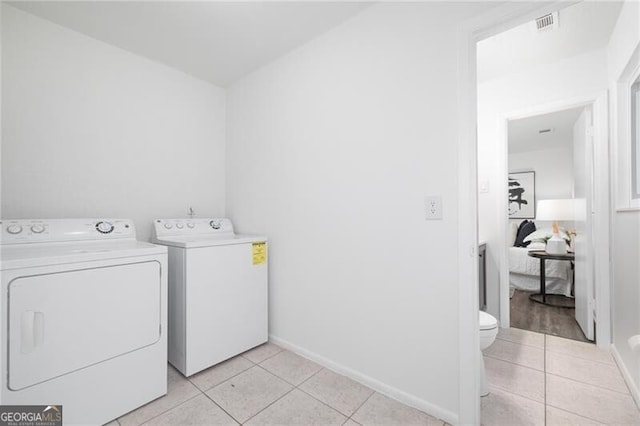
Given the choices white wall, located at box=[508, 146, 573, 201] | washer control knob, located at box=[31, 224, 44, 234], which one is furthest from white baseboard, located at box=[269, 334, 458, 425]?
white wall, located at box=[508, 146, 573, 201]

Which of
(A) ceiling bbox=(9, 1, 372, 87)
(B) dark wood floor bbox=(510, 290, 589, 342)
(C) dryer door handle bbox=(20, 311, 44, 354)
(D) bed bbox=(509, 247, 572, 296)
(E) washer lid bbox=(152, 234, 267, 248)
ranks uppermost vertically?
(A) ceiling bbox=(9, 1, 372, 87)

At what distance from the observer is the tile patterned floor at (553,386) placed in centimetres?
141

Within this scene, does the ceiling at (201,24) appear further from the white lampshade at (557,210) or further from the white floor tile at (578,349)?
the white lampshade at (557,210)

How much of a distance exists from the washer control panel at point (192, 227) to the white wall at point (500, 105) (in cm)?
243

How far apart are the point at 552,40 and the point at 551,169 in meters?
3.91

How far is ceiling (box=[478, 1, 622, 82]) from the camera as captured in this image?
177 cm

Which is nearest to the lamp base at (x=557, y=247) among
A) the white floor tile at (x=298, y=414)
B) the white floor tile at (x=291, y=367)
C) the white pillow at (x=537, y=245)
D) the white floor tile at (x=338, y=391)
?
the white pillow at (x=537, y=245)

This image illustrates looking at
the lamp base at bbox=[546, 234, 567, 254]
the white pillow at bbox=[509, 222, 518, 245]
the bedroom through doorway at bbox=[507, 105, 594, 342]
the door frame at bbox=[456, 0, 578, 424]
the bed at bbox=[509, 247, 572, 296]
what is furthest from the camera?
the white pillow at bbox=[509, 222, 518, 245]

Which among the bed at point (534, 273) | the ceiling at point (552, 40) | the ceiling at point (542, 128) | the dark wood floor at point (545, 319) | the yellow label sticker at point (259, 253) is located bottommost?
the dark wood floor at point (545, 319)

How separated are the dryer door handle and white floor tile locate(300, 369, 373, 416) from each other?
4.21 feet

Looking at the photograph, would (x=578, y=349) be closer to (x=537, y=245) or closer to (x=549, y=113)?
(x=549, y=113)

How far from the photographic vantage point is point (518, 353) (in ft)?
6.81

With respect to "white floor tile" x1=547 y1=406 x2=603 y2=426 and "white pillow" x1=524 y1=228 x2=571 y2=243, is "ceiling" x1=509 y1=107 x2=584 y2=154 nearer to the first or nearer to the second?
"white pillow" x1=524 y1=228 x2=571 y2=243

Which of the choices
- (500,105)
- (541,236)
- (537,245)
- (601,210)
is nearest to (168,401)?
(601,210)
